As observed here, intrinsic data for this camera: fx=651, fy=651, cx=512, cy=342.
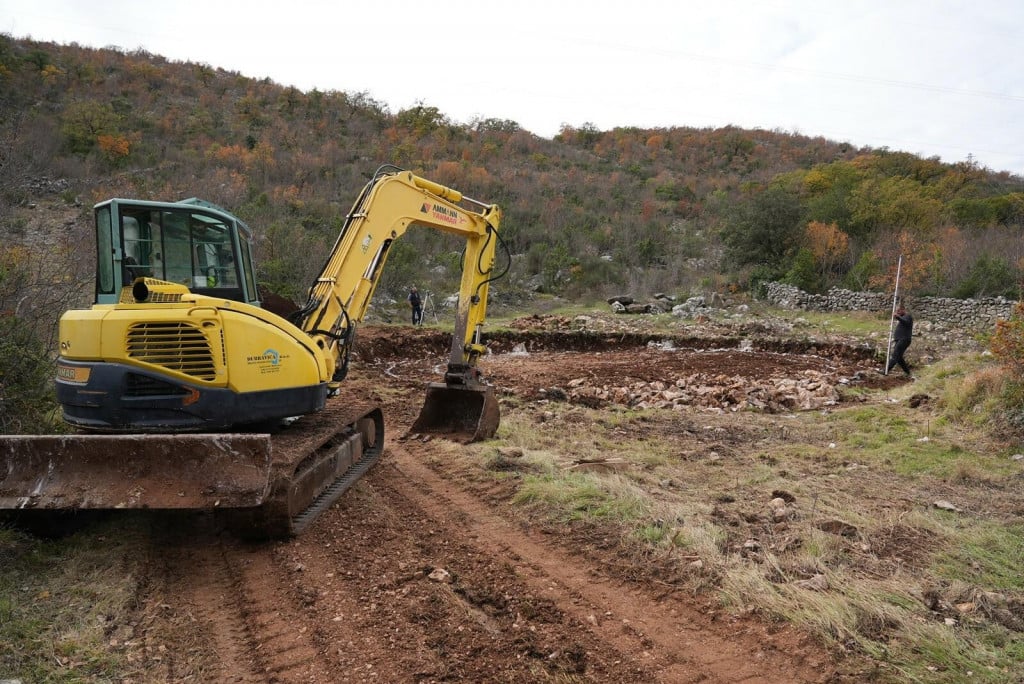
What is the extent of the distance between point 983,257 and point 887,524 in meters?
20.1

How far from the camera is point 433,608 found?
3887mm

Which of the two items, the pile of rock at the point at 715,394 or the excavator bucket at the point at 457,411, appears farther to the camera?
the pile of rock at the point at 715,394

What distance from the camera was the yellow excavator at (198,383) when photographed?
4.20 metres

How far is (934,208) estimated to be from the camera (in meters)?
28.3

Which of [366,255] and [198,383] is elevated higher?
[366,255]

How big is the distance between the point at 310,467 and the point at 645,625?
8.99 ft

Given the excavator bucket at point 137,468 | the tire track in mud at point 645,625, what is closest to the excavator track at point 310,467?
the excavator bucket at point 137,468

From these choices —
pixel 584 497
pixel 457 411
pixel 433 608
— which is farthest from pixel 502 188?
pixel 433 608

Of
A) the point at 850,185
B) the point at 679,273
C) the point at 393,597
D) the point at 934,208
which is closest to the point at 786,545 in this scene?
the point at 393,597

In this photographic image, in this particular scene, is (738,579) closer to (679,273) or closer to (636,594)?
(636,594)

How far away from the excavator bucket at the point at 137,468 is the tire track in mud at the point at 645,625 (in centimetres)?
172

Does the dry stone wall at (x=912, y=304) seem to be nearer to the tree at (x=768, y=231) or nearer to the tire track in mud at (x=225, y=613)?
the tree at (x=768, y=231)

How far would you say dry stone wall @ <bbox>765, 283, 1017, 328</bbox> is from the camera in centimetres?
1872

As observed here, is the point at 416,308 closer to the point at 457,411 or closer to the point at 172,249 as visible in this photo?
the point at 457,411
